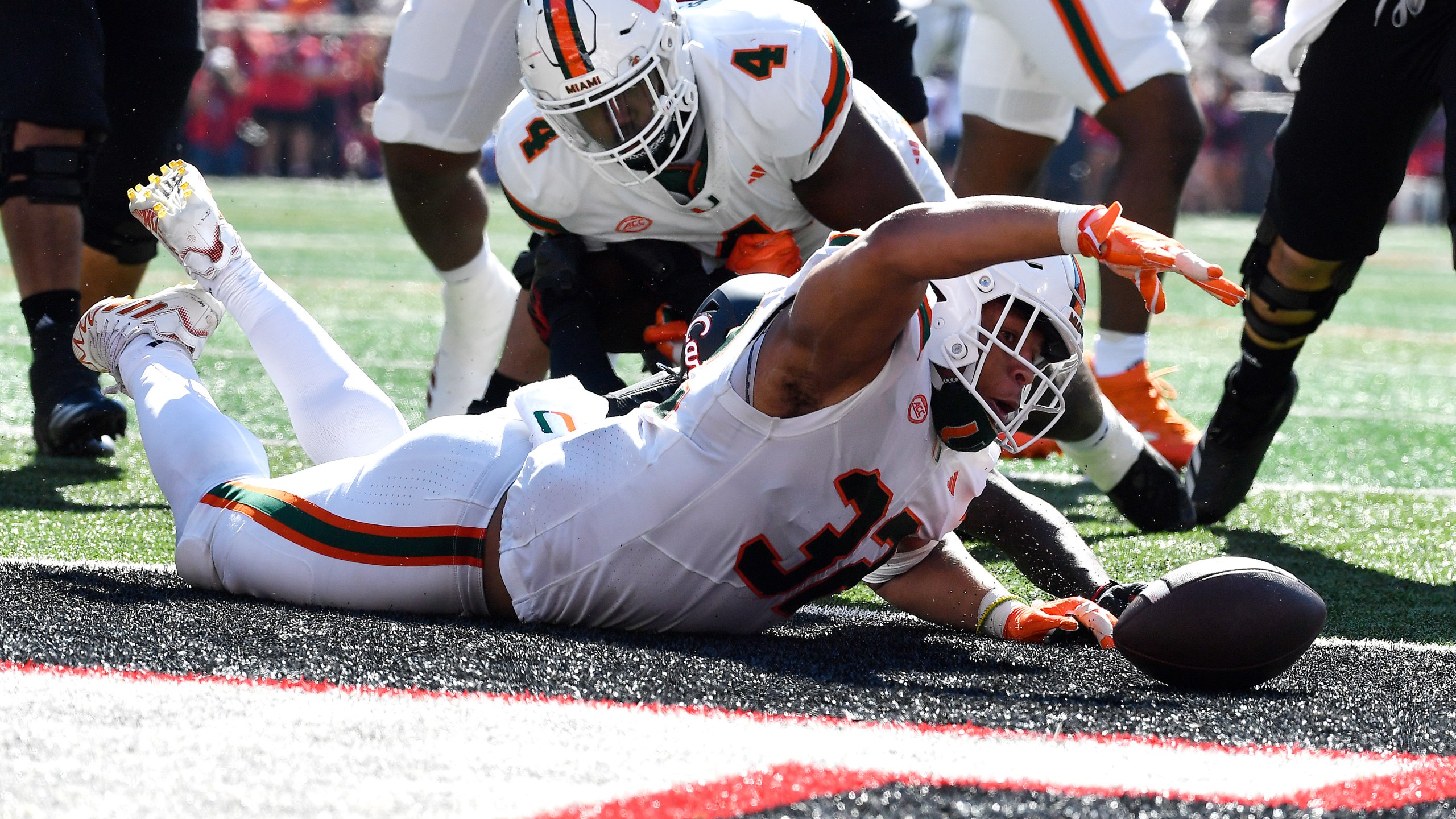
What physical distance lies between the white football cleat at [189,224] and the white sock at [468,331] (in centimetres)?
125

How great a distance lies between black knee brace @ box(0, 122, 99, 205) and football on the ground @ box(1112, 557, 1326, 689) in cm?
293

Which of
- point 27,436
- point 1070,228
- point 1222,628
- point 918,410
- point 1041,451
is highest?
point 1070,228

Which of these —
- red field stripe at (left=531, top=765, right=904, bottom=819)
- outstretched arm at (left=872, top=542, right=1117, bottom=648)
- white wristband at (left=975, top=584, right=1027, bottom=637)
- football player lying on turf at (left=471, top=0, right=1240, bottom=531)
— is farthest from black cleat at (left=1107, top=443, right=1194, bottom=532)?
red field stripe at (left=531, top=765, right=904, bottom=819)

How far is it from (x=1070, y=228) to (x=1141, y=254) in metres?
0.10

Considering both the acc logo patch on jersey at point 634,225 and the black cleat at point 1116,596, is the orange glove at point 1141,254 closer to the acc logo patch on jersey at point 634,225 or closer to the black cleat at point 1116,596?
the black cleat at point 1116,596

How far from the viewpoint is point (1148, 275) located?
194 cm

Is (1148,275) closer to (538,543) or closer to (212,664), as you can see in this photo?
(538,543)

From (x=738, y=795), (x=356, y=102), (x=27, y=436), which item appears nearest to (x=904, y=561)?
(x=738, y=795)

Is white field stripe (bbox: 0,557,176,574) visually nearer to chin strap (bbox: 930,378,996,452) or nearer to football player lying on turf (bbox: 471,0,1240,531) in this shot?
football player lying on turf (bbox: 471,0,1240,531)

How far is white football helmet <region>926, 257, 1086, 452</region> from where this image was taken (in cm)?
228

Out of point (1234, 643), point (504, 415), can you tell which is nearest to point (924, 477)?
point (1234, 643)

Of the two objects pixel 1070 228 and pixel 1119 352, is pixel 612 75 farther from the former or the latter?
pixel 1119 352

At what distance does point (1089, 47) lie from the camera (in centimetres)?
421

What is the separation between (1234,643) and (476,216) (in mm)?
2781
